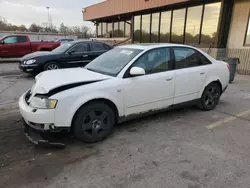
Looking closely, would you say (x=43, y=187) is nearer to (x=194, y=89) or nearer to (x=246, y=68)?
(x=194, y=89)

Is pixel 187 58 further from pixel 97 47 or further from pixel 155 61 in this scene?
pixel 97 47

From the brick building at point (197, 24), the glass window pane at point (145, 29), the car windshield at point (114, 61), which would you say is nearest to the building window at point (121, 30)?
the brick building at point (197, 24)

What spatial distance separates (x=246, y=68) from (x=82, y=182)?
977 cm

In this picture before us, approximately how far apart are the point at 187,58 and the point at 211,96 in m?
1.20

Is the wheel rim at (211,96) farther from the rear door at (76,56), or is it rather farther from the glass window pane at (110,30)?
the glass window pane at (110,30)

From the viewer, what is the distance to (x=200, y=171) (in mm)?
2508

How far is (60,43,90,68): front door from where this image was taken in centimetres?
823

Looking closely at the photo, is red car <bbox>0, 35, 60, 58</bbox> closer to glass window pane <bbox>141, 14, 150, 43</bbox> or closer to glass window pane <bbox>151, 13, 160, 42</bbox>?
glass window pane <bbox>141, 14, 150, 43</bbox>

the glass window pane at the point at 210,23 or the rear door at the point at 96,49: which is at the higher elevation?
the glass window pane at the point at 210,23

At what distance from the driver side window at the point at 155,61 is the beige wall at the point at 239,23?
7942 millimetres

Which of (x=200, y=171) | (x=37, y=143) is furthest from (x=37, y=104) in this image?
(x=200, y=171)

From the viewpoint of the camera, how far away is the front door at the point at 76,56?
8.23m

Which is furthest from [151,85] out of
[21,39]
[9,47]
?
[21,39]

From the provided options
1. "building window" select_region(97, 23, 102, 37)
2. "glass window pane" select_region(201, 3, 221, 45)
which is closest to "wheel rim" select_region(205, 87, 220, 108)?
"glass window pane" select_region(201, 3, 221, 45)
